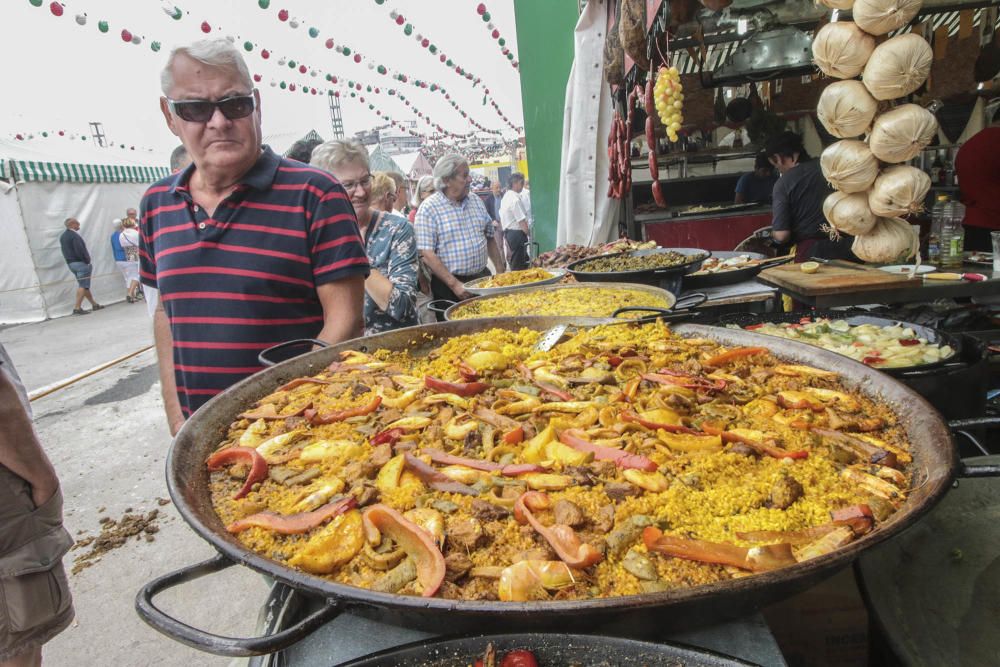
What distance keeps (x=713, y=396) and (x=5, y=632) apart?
2.55 metres

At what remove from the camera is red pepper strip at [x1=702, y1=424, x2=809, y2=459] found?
51.8 inches

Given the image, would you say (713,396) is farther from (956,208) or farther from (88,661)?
(956,208)

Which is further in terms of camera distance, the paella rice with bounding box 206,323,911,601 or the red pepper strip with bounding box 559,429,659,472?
the red pepper strip with bounding box 559,429,659,472

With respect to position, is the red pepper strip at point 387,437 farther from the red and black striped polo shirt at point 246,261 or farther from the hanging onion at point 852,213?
the hanging onion at point 852,213

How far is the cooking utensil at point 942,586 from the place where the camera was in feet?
3.82

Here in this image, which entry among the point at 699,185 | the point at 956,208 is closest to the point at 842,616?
the point at 956,208

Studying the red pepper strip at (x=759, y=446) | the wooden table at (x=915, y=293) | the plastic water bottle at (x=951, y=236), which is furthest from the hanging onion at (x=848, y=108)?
the red pepper strip at (x=759, y=446)

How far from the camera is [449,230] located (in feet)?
18.2

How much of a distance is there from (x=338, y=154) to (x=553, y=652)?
317cm

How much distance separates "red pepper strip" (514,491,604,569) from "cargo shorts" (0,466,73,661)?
2036 millimetres

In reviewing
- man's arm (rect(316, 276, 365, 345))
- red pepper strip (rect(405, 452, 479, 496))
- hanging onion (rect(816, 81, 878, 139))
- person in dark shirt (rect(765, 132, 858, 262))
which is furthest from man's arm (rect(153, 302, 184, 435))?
person in dark shirt (rect(765, 132, 858, 262))

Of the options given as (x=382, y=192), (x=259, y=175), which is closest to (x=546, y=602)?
(x=259, y=175)

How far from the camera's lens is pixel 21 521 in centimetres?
213

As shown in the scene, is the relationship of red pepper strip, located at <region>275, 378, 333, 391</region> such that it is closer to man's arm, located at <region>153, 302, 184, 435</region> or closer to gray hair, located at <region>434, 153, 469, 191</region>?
man's arm, located at <region>153, 302, 184, 435</region>
